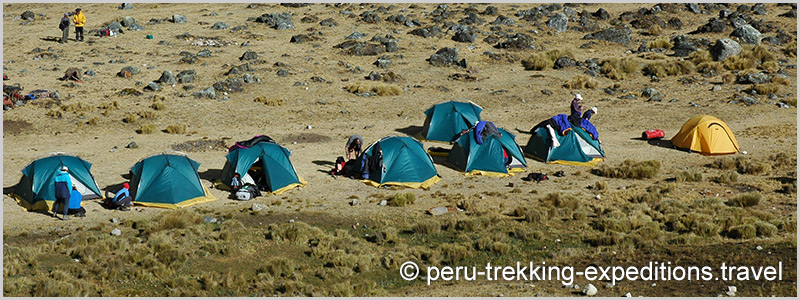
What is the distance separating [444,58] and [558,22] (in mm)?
12800

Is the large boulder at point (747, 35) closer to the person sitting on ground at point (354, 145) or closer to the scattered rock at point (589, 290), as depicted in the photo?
the person sitting on ground at point (354, 145)

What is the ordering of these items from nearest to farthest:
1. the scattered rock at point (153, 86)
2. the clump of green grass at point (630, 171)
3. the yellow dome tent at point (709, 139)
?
the clump of green grass at point (630, 171), the yellow dome tent at point (709, 139), the scattered rock at point (153, 86)

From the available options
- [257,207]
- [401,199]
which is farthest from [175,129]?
[401,199]

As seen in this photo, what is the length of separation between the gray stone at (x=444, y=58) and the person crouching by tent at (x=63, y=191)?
25026 millimetres

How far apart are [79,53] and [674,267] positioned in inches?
1405

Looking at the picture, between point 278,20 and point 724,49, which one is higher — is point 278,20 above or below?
below

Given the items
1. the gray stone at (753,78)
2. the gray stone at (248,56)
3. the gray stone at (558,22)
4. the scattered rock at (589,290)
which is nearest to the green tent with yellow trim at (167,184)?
the scattered rock at (589,290)

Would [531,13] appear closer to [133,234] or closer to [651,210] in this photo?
[651,210]

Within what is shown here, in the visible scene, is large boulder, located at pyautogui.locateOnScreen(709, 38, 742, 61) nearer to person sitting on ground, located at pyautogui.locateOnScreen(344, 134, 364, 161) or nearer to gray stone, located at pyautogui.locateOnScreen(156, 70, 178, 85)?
person sitting on ground, located at pyautogui.locateOnScreen(344, 134, 364, 161)

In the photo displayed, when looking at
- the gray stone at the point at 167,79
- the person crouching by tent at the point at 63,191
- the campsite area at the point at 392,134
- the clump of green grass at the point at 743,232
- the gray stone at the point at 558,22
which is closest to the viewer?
the campsite area at the point at 392,134

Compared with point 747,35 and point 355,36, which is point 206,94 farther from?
point 747,35

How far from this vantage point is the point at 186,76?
38.1 m

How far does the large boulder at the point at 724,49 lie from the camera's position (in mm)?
42781

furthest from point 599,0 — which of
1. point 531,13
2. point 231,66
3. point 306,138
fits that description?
point 306,138
